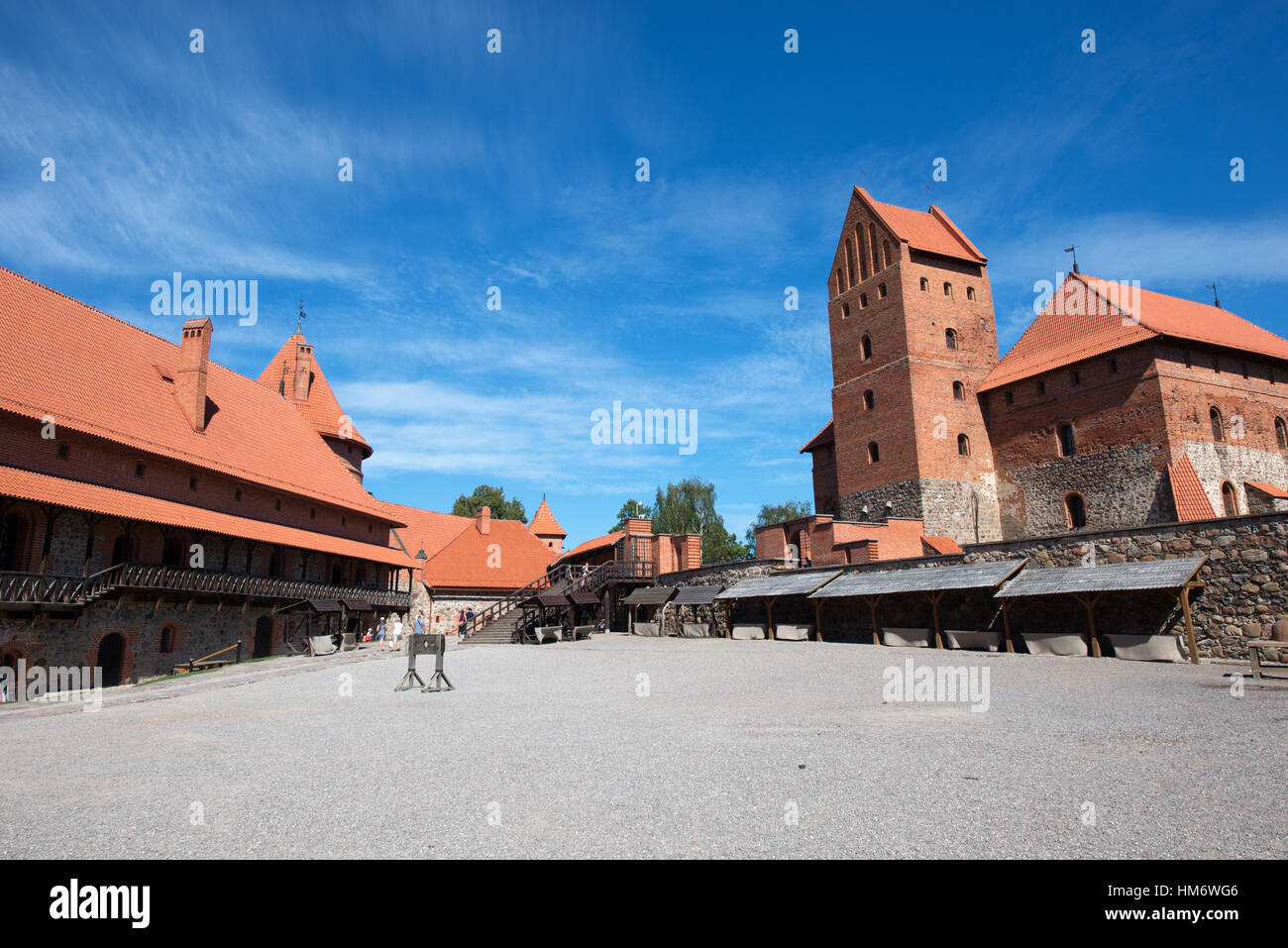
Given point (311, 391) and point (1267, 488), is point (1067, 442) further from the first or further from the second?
point (311, 391)

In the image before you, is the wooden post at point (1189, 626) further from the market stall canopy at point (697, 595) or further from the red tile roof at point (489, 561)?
the red tile roof at point (489, 561)

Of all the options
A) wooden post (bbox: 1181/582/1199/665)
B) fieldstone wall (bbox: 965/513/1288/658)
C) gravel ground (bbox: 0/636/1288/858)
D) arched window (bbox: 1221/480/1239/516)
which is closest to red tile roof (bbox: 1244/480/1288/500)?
arched window (bbox: 1221/480/1239/516)

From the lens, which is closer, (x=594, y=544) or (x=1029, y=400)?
(x=1029, y=400)

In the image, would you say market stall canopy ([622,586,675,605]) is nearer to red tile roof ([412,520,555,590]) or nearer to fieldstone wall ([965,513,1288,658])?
red tile roof ([412,520,555,590])

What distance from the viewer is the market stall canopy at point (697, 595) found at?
86.5ft

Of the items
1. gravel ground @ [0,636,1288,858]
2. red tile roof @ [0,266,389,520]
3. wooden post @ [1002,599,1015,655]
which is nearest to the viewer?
gravel ground @ [0,636,1288,858]

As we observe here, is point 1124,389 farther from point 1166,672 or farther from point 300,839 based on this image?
point 300,839

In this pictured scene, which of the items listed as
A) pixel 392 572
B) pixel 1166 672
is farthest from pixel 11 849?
pixel 392 572

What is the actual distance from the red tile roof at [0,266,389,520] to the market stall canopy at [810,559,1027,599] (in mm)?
21433

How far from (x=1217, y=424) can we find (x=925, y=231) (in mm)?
14592

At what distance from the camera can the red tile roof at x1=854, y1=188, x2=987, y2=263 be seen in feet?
105

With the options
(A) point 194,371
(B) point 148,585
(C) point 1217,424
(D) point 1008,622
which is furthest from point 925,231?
(B) point 148,585

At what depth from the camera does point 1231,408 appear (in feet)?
86.1

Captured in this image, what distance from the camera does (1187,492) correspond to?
23781 mm
